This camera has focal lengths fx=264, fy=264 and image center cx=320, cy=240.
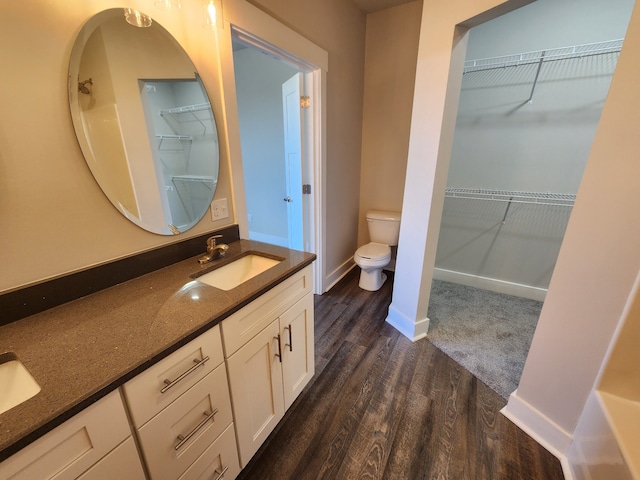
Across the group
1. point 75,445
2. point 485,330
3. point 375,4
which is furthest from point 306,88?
point 485,330

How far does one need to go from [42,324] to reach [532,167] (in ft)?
10.3

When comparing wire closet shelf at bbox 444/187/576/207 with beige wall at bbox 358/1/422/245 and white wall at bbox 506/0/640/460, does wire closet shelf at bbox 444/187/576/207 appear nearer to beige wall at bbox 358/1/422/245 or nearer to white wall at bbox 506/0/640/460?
beige wall at bbox 358/1/422/245

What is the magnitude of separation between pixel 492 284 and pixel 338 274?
1.56 m

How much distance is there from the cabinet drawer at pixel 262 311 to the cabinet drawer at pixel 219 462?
1.13 ft

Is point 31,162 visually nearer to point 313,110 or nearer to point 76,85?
point 76,85

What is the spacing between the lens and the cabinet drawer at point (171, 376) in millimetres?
691

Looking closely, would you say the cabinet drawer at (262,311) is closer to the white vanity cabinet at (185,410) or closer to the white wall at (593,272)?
the white vanity cabinet at (185,410)

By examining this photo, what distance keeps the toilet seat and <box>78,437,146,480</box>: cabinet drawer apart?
205 centimetres

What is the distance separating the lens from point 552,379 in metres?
1.24

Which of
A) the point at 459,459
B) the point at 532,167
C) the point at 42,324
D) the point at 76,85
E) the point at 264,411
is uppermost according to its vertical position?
the point at 76,85

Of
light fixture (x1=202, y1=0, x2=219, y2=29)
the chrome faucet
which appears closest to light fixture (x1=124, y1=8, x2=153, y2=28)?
light fixture (x1=202, y1=0, x2=219, y2=29)

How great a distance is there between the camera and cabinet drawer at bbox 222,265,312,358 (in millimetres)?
947

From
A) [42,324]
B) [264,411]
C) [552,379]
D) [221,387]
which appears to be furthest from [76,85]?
[552,379]

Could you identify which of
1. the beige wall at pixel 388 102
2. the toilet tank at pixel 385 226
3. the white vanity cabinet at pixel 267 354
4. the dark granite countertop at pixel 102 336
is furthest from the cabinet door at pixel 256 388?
the beige wall at pixel 388 102
